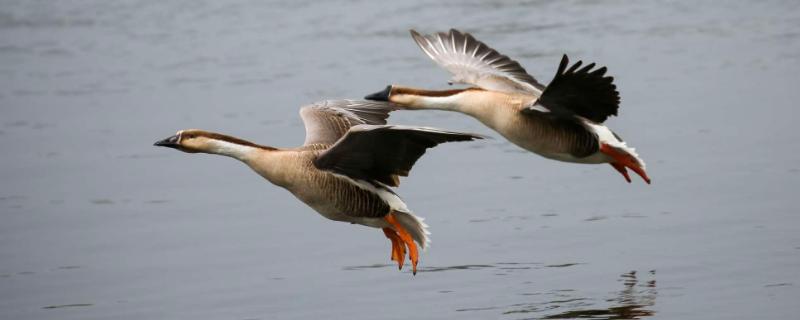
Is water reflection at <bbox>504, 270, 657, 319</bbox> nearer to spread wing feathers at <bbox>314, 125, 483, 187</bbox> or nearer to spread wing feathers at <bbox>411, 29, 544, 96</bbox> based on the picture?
spread wing feathers at <bbox>314, 125, 483, 187</bbox>

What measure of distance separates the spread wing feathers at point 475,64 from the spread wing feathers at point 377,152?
177 cm

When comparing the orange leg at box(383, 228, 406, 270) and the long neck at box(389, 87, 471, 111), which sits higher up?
the long neck at box(389, 87, 471, 111)

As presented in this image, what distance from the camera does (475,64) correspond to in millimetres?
10289

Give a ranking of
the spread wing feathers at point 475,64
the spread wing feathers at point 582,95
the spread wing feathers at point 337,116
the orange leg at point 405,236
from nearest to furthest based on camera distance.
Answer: the orange leg at point 405,236 < the spread wing feathers at point 582,95 < the spread wing feathers at point 337,116 < the spread wing feathers at point 475,64

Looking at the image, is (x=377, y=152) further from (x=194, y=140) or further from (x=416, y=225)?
(x=194, y=140)

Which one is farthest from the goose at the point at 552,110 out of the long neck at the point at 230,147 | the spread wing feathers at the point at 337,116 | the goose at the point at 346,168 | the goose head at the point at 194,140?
the goose head at the point at 194,140

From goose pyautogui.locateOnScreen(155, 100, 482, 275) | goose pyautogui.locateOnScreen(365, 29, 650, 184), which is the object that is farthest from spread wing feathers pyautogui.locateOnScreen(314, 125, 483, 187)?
goose pyautogui.locateOnScreen(365, 29, 650, 184)

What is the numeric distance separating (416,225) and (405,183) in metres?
2.73

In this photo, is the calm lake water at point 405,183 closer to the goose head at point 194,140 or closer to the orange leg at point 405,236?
the orange leg at point 405,236

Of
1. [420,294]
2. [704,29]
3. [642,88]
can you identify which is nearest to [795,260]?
[420,294]

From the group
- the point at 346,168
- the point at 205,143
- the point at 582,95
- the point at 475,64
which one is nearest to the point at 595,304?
the point at 582,95

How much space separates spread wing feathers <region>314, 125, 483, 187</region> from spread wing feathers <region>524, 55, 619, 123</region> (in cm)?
106

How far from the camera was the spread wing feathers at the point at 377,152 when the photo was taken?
25.1ft

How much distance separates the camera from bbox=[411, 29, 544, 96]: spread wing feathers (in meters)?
9.91
